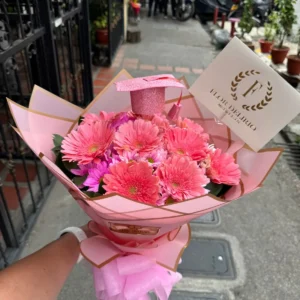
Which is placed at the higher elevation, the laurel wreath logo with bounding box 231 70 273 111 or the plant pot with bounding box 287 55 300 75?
the laurel wreath logo with bounding box 231 70 273 111

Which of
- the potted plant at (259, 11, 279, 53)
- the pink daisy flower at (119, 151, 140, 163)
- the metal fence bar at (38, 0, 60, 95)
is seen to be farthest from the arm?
the potted plant at (259, 11, 279, 53)

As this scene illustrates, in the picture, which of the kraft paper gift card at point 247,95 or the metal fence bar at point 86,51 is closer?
the kraft paper gift card at point 247,95

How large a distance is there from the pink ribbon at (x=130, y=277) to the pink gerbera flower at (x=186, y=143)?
283 mm

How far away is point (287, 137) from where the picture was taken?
2908 mm

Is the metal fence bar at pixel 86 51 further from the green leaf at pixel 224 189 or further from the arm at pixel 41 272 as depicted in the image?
the green leaf at pixel 224 189

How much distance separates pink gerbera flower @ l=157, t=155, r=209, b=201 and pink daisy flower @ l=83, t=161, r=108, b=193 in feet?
0.38

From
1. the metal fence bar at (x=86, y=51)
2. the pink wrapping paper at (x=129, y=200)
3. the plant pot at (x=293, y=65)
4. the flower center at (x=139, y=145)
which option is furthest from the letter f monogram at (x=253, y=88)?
the plant pot at (x=293, y=65)

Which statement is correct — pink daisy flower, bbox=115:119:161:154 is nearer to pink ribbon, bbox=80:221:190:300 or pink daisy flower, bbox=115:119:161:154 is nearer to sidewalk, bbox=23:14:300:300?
pink ribbon, bbox=80:221:190:300

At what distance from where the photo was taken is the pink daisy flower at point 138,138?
64 cm

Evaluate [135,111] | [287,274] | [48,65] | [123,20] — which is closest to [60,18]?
[48,65]

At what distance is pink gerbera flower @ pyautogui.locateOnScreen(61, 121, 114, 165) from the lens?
0.66 metres

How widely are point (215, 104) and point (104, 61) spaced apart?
12.1 feet

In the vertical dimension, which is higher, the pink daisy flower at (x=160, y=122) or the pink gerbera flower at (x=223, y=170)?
the pink daisy flower at (x=160, y=122)

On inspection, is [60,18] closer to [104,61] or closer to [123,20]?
[104,61]
